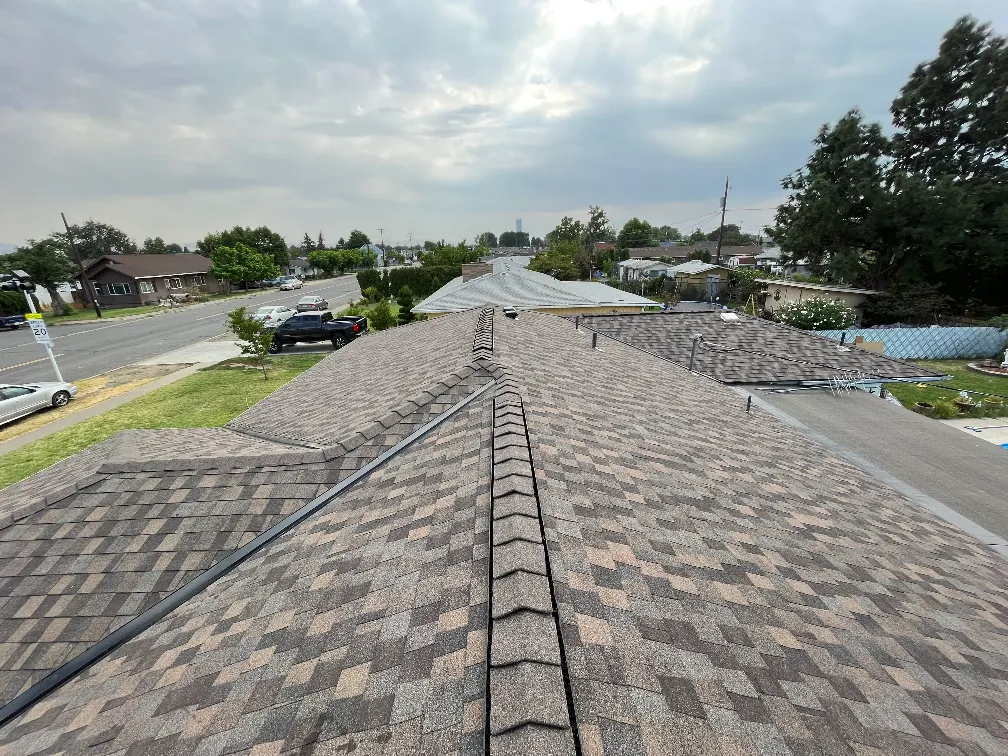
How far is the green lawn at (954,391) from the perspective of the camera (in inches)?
663

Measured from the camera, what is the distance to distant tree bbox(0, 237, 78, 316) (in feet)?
132

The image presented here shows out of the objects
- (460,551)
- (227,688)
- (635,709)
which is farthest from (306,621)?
(635,709)

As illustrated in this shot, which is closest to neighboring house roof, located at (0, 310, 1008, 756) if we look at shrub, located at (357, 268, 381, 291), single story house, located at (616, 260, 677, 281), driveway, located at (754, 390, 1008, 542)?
driveway, located at (754, 390, 1008, 542)

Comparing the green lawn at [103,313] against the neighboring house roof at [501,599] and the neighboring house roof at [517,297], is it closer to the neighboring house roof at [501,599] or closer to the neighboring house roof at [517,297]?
the neighboring house roof at [517,297]

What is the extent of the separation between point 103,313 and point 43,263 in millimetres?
6107

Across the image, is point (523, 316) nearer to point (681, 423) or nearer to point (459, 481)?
point (681, 423)

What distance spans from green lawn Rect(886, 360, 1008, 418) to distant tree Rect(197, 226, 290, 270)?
290ft

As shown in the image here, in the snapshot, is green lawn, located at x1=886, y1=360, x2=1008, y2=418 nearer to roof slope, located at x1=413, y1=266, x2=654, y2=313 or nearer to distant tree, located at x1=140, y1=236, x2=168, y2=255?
roof slope, located at x1=413, y1=266, x2=654, y2=313

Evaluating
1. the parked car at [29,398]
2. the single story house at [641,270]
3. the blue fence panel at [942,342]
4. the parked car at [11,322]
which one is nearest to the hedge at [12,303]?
the parked car at [11,322]

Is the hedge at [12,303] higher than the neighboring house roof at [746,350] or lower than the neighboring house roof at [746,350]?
higher

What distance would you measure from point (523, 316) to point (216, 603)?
42.3 feet

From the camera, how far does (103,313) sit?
146 ft

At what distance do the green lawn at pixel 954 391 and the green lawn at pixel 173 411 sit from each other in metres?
25.2

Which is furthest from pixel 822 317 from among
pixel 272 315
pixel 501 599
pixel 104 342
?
pixel 104 342
